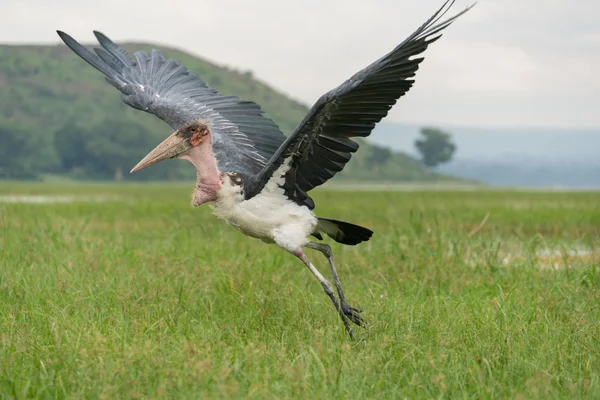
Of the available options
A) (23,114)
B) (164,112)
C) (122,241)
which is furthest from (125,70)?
(23,114)

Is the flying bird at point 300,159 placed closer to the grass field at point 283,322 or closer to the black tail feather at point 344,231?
the black tail feather at point 344,231

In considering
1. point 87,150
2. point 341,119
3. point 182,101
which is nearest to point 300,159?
point 341,119

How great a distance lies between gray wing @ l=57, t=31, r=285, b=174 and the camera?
6633 millimetres

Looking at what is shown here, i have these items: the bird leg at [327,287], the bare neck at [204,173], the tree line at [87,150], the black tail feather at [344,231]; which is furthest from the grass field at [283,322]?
the tree line at [87,150]

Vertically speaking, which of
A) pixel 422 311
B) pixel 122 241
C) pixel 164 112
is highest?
pixel 164 112

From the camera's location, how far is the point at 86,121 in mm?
81125

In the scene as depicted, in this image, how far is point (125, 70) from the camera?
23.9ft

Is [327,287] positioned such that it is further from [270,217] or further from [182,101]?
[182,101]

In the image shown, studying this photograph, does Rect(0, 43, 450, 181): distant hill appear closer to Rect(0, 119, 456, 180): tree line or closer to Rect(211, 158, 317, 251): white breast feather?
Rect(0, 119, 456, 180): tree line

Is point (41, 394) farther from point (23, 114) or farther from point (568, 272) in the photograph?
point (23, 114)

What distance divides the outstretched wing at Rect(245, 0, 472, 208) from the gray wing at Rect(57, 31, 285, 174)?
736 mm

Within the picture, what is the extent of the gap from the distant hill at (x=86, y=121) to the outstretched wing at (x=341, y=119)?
6000 cm

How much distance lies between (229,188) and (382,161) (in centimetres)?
8697

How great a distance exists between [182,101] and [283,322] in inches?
89.5
